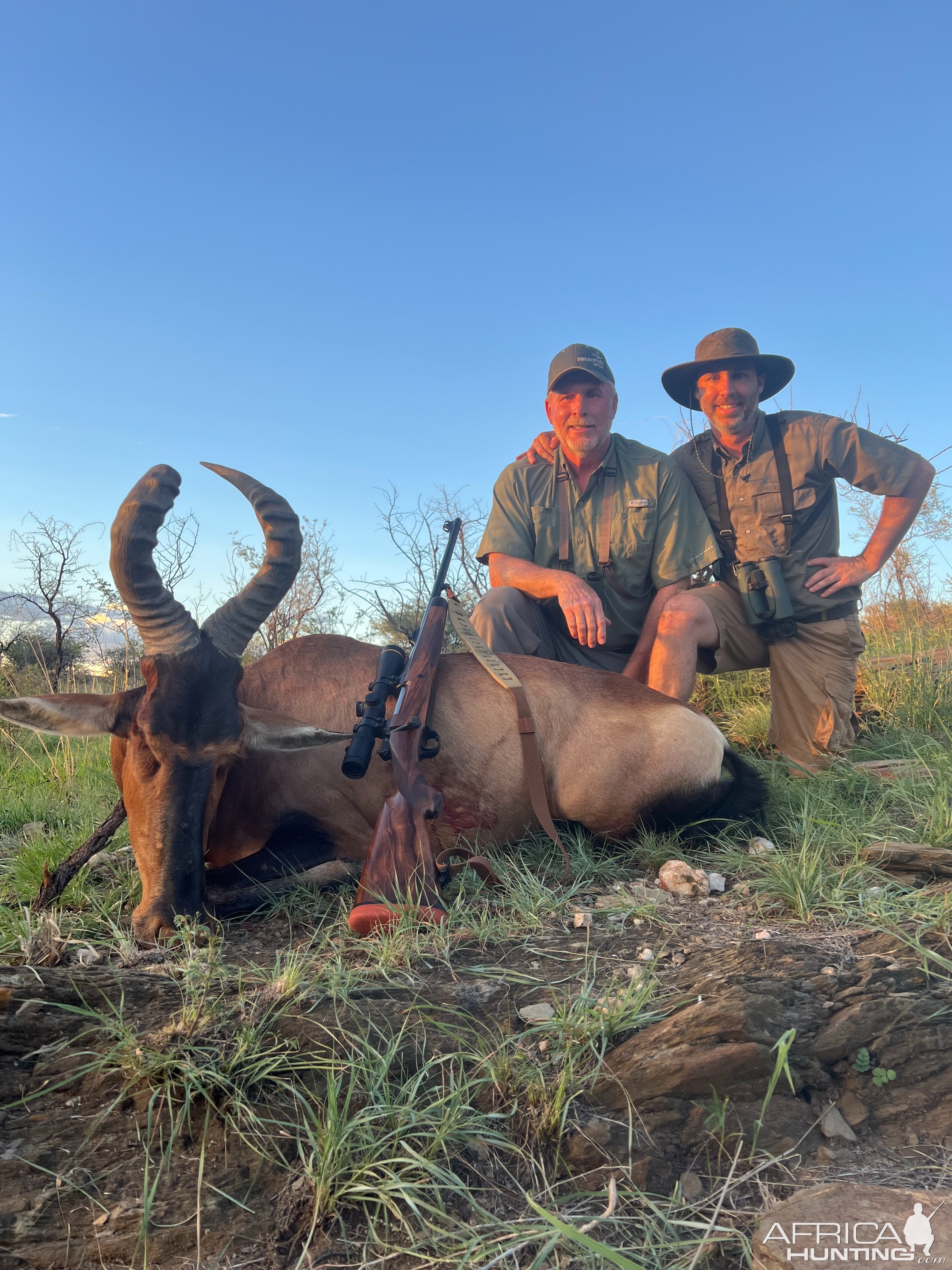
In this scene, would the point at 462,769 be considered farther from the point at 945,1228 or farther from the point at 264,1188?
the point at 945,1228

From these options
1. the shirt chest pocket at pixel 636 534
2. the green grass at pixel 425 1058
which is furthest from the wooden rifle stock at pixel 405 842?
the shirt chest pocket at pixel 636 534

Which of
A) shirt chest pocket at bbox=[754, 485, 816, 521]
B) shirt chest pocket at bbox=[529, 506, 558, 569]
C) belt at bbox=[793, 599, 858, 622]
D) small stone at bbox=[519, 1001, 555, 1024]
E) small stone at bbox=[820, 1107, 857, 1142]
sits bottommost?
small stone at bbox=[820, 1107, 857, 1142]

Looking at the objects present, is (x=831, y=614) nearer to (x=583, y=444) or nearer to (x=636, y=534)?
(x=636, y=534)

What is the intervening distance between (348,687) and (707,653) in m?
2.66

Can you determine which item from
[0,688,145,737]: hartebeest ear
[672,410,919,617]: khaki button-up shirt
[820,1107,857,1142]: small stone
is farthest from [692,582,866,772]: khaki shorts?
[820,1107,857,1142]: small stone

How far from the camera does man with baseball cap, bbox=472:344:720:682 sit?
5.33 meters

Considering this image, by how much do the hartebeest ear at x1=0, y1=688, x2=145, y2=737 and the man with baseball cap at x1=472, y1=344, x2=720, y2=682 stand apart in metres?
2.45

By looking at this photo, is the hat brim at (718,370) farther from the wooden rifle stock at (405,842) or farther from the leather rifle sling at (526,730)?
the wooden rifle stock at (405,842)

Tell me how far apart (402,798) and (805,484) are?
380 centimetres

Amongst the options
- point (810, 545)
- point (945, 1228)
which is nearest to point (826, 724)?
point (810, 545)

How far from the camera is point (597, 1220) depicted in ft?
4.96

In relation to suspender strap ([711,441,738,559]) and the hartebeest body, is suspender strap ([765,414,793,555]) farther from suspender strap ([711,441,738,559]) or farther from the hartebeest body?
the hartebeest body

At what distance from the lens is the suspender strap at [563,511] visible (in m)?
5.48

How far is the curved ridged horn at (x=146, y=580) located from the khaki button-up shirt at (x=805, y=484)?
3.75 metres
